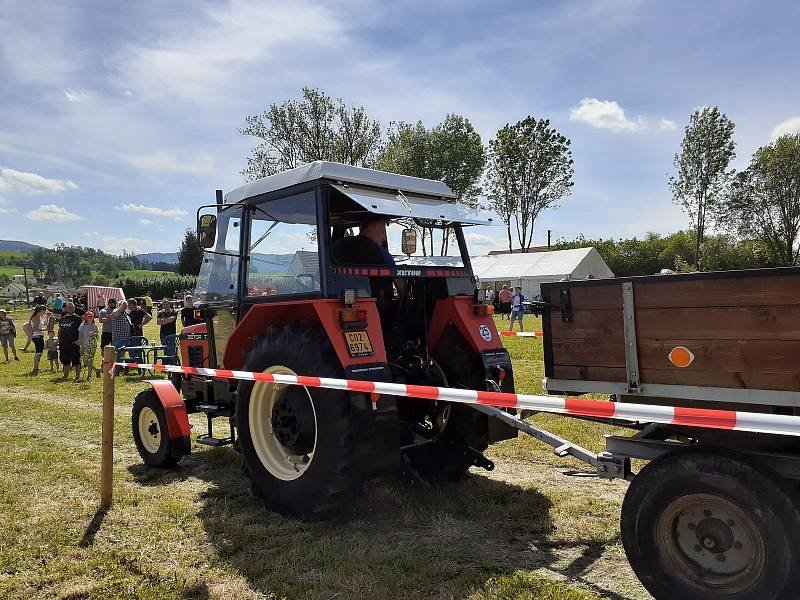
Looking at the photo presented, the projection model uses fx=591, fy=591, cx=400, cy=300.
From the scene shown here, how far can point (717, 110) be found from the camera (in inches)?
1304

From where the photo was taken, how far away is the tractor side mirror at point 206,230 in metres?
4.77

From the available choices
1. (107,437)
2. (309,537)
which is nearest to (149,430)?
(107,437)

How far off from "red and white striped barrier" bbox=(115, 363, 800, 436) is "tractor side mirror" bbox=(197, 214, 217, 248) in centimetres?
149

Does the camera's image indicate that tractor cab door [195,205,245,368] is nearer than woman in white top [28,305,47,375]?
Yes

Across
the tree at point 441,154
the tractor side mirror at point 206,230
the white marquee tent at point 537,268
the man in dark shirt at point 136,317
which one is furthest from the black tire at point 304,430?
the white marquee tent at point 537,268

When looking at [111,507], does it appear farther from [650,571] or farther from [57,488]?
[650,571]

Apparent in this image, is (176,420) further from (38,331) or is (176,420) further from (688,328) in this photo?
(38,331)

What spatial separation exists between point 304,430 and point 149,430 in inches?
94.3

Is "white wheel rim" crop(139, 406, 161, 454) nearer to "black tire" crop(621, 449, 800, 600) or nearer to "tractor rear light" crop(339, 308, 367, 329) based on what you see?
"tractor rear light" crop(339, 308, 367, 329)

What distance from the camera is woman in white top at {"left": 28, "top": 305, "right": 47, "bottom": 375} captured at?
13359 mm

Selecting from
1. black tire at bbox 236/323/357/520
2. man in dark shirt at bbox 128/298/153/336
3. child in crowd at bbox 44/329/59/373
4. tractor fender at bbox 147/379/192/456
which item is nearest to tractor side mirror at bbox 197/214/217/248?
black tire at bbox 236/323/357/520

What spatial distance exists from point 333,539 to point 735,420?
2.47m

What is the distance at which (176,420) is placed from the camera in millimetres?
5219

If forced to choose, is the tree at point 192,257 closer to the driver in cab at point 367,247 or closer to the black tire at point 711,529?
the driver in cab at point 367,247
